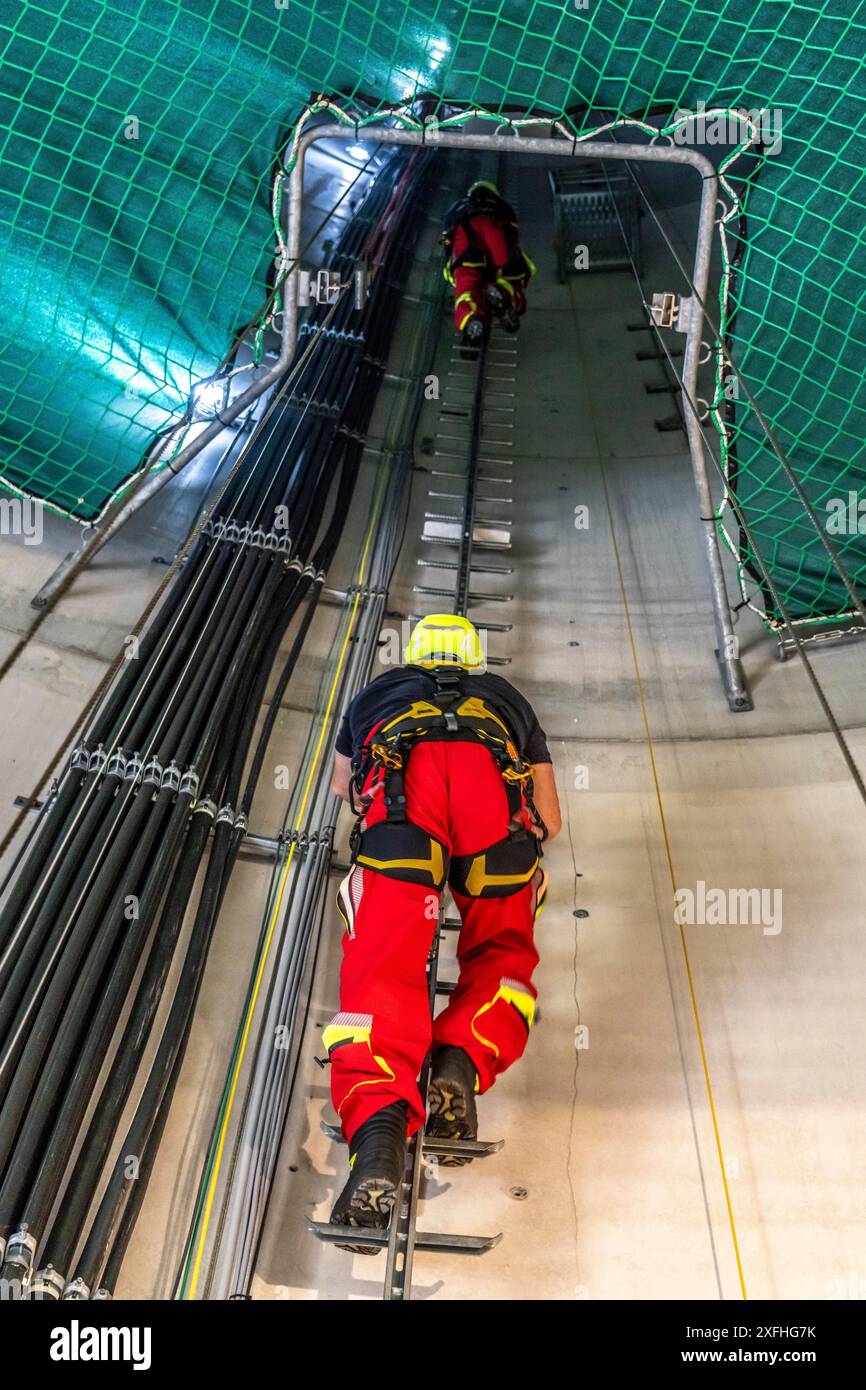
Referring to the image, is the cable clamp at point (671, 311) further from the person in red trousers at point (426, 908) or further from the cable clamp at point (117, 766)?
the cable clamp at point (117, 766)

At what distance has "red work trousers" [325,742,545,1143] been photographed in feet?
7.21

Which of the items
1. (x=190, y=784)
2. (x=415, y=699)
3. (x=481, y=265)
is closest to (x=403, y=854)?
(x=415, y=699)

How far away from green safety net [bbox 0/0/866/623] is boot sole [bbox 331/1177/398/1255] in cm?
274

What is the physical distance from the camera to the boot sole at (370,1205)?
205cm

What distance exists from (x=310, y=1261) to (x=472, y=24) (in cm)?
377

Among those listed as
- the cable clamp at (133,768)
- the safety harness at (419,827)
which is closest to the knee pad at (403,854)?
the safety harness at (419,827)

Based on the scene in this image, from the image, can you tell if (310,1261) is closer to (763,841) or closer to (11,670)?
(763,841)

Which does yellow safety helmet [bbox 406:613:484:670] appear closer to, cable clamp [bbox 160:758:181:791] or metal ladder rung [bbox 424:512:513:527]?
cable clamp [bbox 160:758:181:791]

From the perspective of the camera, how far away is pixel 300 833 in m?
3.26

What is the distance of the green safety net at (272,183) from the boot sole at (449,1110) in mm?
2451

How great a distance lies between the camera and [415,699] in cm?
271

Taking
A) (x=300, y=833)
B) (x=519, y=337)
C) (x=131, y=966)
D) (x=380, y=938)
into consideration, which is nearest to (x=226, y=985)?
(x=131, y=966)

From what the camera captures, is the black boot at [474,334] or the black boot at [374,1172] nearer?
the black boot at [374,1172]

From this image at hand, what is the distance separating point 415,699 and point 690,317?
206 centimetres
